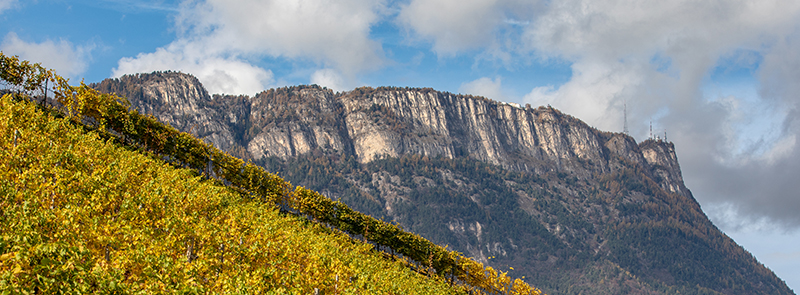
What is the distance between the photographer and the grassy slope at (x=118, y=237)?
675 inches

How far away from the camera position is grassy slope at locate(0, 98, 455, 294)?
17.1 metres

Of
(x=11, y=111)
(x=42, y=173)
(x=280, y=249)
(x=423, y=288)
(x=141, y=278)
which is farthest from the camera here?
(x=423, y=288)

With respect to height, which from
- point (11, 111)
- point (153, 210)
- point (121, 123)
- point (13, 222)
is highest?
point (121, 123)

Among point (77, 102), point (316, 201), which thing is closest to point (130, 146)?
point (77, 102)

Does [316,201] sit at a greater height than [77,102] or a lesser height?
lesser

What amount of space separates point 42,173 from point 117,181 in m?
4.00

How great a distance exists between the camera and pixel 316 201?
78.9 m

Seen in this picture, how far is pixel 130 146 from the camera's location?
64125 mm

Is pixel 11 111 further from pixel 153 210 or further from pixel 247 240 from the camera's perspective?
pixel 247 240

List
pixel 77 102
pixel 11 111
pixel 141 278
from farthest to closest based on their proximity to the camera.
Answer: pixel 77 102 → pixel 11 111 → pixel 141 278

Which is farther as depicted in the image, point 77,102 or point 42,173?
point 77,102

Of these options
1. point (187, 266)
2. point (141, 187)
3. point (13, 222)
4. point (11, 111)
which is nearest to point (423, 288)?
point (141, 187)

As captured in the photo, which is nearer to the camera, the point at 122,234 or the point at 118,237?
the point at 118,237

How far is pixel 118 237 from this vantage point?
2314 cm
